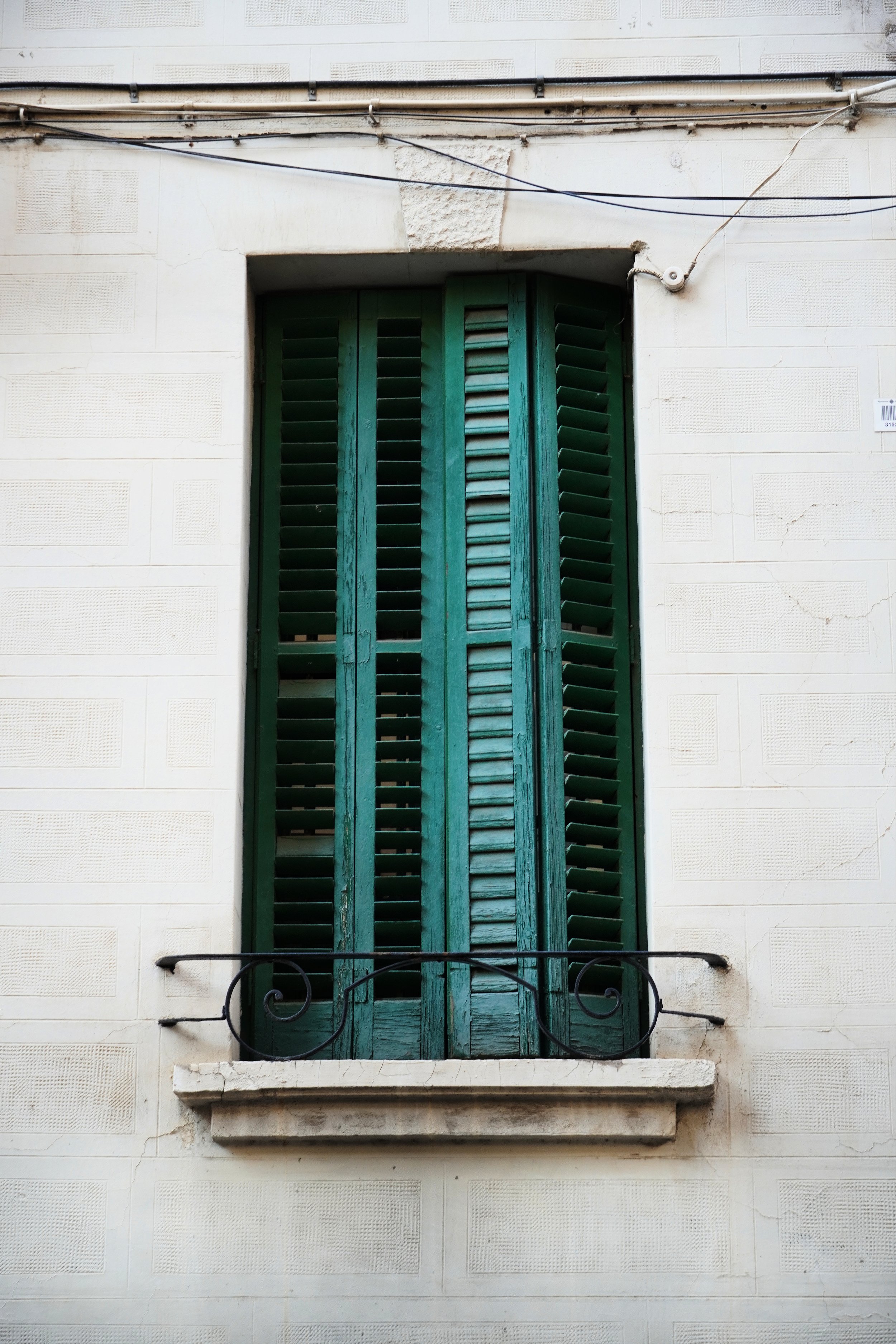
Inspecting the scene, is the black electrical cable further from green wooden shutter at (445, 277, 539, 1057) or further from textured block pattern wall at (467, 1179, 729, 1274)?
textured block pattern wall at (467, 1179, 729, 1274)

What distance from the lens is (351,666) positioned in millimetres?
6906

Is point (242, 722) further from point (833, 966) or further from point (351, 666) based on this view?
point (833, 966)

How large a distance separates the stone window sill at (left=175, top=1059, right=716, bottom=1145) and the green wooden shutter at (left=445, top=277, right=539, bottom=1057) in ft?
1.28

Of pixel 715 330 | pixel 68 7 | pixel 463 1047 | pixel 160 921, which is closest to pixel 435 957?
pixel 463 1047

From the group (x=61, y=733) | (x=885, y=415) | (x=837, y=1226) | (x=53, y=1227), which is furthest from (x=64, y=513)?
(x=837, y=1226)

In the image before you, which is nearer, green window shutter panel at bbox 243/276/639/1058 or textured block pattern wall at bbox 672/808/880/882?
textured block pattern wall at bbox 672/808/880/882

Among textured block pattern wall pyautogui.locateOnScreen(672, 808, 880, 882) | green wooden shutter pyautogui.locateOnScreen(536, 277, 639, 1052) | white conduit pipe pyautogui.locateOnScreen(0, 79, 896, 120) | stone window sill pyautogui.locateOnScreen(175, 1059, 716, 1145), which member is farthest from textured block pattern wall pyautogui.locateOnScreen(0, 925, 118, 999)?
white conduit pipe pyautogui.locateOnScreen(0, 79, 896, 120)

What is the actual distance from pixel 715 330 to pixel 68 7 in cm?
288

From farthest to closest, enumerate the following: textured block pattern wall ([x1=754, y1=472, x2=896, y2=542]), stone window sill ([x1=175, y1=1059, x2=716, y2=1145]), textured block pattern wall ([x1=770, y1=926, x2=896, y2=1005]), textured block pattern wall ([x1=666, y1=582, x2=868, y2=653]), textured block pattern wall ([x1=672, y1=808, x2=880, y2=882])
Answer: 1. textured block pattern wall ([x1=754, y1=472, x2=896, y2=542])
2. textured block pattern wall ([x1=666, y1=582, x2=868, y2=653])
3. textured block pattern wall ([x1=672, y1=808, x2=880, y2=882])
4. textured block pattern wall ([x1=770, y1=926, x2=896, y2=1005])
5. stone window sill ([x1=175, y1=1059, x2=716, y2=1145])

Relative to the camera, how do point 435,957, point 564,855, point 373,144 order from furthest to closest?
point 373,144, point 564,855, point 435,957

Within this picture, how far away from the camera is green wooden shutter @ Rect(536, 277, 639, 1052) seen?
6.60 m

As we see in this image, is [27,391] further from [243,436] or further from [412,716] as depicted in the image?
[412,716]

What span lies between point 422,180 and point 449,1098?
3.45 metres

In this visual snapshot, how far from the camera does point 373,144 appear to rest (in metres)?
7.23
